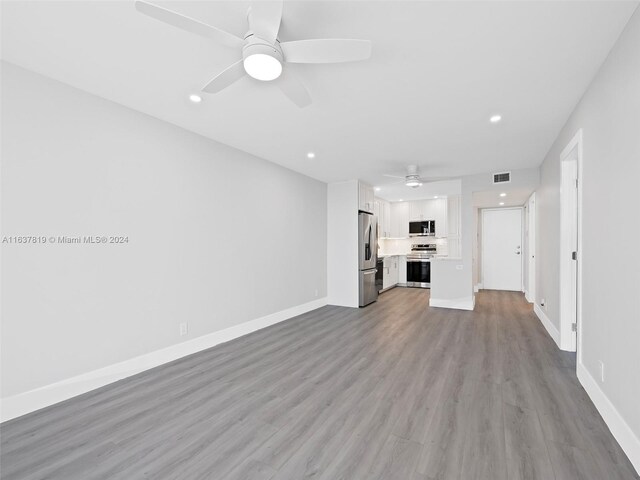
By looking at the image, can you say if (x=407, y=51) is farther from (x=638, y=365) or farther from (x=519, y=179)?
(x=519, y=179)

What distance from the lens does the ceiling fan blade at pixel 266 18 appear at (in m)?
1.47

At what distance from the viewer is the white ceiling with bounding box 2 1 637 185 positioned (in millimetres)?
1715

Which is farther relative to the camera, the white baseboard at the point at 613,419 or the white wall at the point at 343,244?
the white wall at the point at 343,244

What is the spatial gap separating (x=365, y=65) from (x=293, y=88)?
24.1 inches

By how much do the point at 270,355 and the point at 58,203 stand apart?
2463 millimetres

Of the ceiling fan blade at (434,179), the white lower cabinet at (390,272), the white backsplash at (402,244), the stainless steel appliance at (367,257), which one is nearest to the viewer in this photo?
the ceiling fan blade at (434,179)

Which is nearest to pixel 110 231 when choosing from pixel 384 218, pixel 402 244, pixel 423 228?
pixel 384 218

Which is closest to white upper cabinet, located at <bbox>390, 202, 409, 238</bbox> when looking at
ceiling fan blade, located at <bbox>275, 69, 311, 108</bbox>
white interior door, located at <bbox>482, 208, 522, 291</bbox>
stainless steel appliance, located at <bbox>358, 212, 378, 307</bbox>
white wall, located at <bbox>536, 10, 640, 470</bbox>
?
white interior door, located at <bbox>482, 208, 522, 291</bbox>

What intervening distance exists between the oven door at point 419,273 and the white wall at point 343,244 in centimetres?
321

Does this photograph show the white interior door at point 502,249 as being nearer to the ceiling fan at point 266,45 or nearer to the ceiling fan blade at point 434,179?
the ceiling fan blade at point 434,179

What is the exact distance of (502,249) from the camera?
24.9ft

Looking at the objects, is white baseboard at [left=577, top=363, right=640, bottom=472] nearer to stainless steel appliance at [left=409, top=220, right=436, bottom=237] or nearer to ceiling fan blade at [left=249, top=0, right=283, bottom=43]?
ceiling fan blade at [left=249, top=0, right=283, bottom=43]

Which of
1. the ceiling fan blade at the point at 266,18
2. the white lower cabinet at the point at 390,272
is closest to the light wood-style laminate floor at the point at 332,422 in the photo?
the ceiling fan blade at the point at 266,18

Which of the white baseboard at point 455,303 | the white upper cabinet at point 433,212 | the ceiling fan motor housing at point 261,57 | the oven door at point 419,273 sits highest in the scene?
the ceiling fan motor housing at point 261,57
